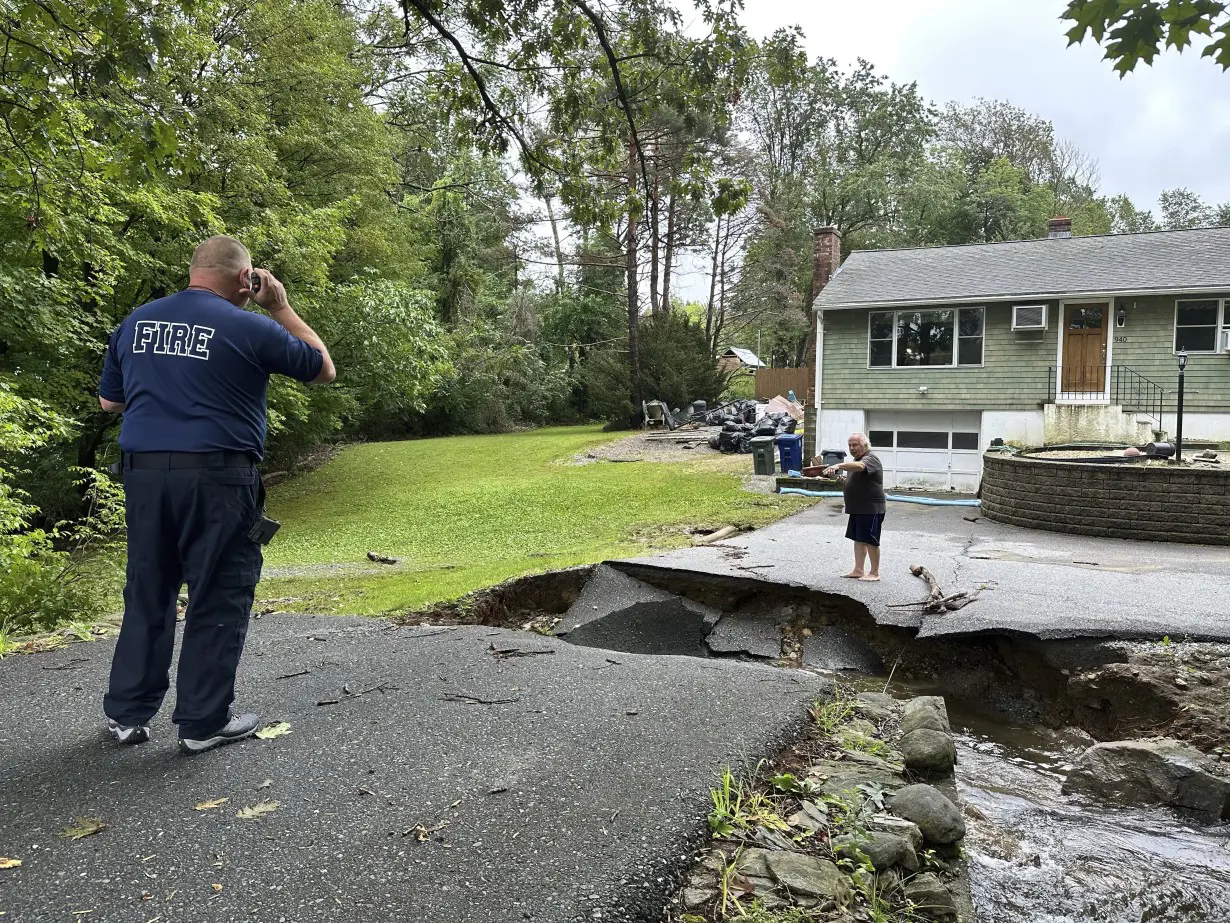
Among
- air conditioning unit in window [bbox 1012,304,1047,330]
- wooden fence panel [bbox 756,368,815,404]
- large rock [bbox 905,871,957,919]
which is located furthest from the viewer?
wooden fence panel [bbox 756,368,815,404]

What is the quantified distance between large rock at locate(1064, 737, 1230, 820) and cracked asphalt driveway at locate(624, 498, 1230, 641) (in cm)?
186

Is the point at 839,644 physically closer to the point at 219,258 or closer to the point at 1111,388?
the point at 219,258

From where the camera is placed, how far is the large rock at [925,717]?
450cm

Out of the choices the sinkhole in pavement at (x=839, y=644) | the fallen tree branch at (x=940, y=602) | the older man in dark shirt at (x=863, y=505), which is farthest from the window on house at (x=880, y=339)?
the sinkhole in pavement at (x=839, y=644)

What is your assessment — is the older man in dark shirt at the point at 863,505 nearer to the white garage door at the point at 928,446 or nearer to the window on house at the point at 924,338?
the white garage door at the point at 928,446

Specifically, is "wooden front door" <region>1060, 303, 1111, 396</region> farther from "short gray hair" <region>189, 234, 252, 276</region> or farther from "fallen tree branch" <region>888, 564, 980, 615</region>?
"short gray hair" <region>189, 234, 252, 276</region>

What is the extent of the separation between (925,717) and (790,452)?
16.2 metres

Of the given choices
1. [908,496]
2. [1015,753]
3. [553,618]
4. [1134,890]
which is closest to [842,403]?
[908,496]

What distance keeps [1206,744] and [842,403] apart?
16.3 meters

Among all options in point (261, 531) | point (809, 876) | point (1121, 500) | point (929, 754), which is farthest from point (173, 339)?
point (1121, 500)

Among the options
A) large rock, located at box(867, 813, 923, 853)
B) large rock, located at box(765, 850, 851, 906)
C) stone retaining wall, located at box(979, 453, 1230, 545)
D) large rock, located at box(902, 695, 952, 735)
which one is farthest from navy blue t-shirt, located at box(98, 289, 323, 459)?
stone retaining wall, located at box(979, 453, 1230, 545)

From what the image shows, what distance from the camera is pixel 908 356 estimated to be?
66.6 feet

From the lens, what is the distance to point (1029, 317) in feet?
62.1

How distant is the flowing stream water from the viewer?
3602 millimetres
